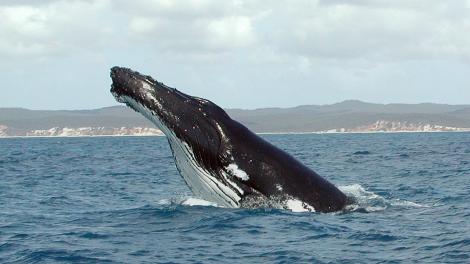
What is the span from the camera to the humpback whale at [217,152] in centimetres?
1216

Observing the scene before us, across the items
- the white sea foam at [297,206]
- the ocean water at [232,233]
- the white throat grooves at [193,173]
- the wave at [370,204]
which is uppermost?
the white throat grooves at [193,173]

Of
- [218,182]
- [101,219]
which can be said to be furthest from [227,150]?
[101,219]

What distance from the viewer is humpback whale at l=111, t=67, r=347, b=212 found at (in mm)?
12156

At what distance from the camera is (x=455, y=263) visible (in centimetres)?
1002

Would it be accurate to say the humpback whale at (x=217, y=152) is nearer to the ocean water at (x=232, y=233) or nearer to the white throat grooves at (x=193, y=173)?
the white throat grooves at (x=193, y=173)

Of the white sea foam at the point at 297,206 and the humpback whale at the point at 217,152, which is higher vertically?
the humpback whale at the point at 217,152

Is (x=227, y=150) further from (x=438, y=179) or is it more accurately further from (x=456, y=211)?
(x=438, y=179)

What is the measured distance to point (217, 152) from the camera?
1215cm

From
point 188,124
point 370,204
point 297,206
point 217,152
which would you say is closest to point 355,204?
point 370,204

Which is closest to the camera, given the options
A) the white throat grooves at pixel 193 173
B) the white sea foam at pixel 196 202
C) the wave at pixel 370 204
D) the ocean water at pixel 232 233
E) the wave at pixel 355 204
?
the ocean water at pixel 232 233

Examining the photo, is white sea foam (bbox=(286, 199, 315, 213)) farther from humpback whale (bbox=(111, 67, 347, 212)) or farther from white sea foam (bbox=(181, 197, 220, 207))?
white sea foam (bbox=(181, 197, 220, 207))

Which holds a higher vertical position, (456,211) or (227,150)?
(227,150)

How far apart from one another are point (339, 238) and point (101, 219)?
5036 millimetres

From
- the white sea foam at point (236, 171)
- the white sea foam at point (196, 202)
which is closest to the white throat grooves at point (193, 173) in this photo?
the white sea foam at point (236, 171)
